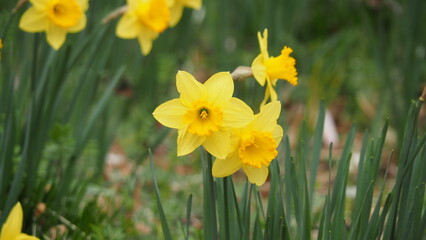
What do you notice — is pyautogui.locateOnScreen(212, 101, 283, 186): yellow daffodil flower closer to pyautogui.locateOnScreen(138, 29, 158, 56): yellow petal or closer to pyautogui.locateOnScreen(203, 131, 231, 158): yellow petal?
pyautogui.locateOnScreen(203, 131, 231, 158): yellow petal

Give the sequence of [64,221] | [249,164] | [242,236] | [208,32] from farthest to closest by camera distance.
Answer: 1. [208,32]
2. [64,221]
3. [242,236]
4. [249,164]

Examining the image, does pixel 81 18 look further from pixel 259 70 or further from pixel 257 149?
pixel 257 149

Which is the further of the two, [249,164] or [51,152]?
[51,152]

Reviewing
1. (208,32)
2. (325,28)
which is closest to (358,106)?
(325,28)

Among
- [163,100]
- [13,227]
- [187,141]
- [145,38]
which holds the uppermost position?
[145,38]

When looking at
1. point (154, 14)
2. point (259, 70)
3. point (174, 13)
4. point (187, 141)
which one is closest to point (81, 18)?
point (154, 14)

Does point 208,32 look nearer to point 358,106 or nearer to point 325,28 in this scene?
point 325,28

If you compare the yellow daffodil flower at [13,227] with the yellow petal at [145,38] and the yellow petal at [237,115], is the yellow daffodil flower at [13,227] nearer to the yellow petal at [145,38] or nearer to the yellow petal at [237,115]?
the yellow petal at [237,115]
